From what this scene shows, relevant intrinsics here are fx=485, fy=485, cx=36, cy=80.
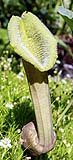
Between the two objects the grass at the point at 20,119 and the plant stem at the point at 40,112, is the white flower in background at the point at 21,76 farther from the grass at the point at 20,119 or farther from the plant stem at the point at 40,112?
the plant stem at the point at 40,112

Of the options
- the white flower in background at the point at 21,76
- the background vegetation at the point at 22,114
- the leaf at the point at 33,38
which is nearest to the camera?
the leaf at the point at 33,38

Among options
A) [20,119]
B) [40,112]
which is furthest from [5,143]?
[20,119]

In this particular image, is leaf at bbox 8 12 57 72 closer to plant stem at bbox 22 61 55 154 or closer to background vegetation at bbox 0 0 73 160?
plant stem at bbox 22 61 55 154

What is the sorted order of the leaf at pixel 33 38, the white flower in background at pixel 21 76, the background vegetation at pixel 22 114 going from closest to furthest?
the leaf at pixel 33 38
the background vegetation at pixel 22 114
the white flower in background at pixel 21 76

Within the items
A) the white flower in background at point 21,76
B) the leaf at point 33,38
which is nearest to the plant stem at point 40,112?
the leaf at point 33,38

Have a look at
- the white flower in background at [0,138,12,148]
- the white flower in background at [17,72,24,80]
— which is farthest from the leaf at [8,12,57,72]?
the white flower in background at [17,72,24,80]

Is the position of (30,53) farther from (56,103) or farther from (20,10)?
(20,10)
